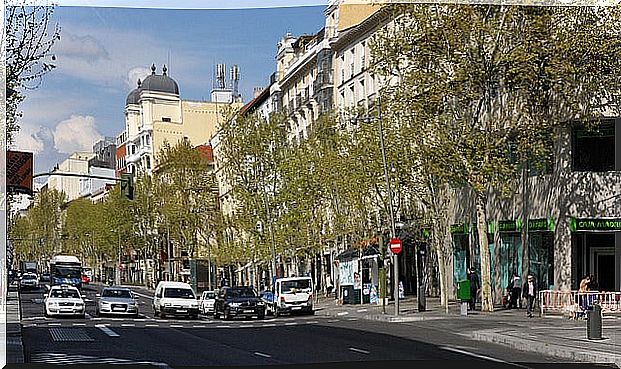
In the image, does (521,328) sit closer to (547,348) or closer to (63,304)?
(547,348)

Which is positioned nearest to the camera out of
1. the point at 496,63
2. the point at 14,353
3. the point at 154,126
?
the point at 14,353

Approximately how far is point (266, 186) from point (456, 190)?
55.0ft

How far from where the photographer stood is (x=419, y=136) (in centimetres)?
3834

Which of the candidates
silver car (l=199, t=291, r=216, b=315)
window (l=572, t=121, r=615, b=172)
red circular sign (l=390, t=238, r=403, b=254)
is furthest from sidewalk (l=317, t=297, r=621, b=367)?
silver car (l=199, t=291, r=216, b=315)

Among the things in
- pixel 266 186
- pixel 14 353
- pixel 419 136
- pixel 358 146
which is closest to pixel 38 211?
pixel 266 186

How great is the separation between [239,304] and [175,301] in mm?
3129

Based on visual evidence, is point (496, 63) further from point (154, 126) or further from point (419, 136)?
point (154, 126)

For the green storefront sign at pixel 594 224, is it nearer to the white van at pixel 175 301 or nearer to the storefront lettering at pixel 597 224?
the storefront lettering at pixel 597 224

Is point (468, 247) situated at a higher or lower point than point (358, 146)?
lower

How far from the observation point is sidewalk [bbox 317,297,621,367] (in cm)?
2381

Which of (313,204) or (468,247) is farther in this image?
(313,204)

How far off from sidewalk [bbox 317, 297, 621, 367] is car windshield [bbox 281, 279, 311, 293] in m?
1.33

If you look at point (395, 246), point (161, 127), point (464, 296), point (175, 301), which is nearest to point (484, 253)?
point (464, 296)

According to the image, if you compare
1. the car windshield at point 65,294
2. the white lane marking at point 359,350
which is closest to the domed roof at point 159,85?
the car windshield at point 65,294
